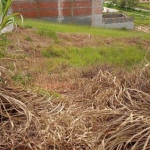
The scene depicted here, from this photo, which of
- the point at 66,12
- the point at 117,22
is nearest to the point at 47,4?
the point at 66,12

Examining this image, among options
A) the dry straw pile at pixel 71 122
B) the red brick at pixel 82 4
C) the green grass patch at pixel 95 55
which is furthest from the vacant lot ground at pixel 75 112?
the red brick at pixel 82 4

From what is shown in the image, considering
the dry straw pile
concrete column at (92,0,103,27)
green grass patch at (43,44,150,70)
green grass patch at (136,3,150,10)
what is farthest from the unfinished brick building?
green grass patch at (136,3,150,10)

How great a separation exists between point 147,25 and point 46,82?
99.8ft

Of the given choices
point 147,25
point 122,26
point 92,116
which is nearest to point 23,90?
point 92,116

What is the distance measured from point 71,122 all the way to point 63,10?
21.7 meters

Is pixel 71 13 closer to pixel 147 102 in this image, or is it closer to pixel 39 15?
pixel 39 15

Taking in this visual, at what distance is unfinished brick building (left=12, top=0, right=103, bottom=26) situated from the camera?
23.6m

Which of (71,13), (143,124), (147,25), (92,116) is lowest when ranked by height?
(147,25)

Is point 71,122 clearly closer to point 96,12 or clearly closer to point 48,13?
point 48,13

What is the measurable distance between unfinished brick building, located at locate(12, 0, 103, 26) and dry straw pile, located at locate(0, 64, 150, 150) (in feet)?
64.6

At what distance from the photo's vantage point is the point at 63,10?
24.9 metres

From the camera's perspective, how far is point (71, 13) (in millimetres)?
25344

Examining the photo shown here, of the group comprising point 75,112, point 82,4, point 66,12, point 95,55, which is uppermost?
point 75,112

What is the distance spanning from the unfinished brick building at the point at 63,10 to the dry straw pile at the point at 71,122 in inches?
776
